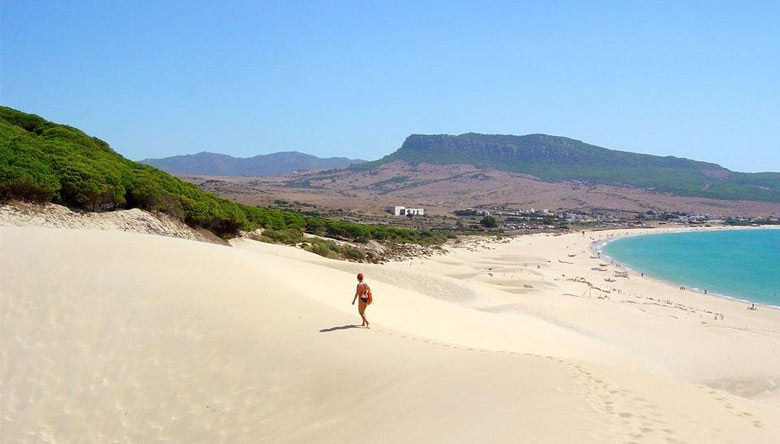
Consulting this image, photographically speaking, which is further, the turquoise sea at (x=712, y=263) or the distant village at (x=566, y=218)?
the distant village at (x=566, y=218)

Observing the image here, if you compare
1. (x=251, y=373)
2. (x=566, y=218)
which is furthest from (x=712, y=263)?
(x=566, y=218)

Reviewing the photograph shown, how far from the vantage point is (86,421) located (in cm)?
834

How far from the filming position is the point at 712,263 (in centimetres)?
6775

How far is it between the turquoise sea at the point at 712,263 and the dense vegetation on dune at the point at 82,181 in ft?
138

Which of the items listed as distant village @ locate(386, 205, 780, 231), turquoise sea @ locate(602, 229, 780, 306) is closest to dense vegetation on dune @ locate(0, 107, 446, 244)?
turquoise sea @ locate(602, 229, 780, 306)

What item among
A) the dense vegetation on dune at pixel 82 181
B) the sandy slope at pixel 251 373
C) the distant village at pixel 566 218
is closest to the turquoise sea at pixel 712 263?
the distant village at pixel 566 218

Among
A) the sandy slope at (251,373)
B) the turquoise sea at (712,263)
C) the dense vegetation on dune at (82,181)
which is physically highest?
the dense vegetation on dune at (82,181)

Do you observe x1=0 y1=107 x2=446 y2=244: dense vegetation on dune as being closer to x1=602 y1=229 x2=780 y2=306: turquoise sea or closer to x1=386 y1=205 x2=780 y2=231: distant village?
x1=602 y1=229 x2=780 y2=306: turquoise sea

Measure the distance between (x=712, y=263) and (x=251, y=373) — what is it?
240 ft

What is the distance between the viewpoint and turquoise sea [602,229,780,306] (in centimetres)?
4806

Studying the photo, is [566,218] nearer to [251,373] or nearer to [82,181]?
[82,181]

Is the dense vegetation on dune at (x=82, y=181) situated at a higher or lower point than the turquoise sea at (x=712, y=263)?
higher

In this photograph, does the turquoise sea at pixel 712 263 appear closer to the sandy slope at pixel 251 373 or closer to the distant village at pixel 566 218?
the distant village at pixel 566 218

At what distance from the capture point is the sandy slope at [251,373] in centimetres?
720
